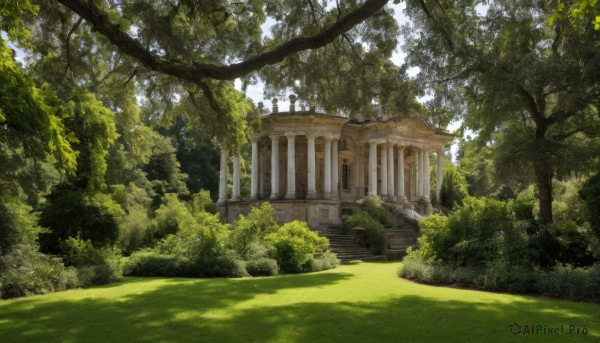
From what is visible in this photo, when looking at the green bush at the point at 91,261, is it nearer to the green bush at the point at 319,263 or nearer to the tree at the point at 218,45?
the tree at the point at 218,45

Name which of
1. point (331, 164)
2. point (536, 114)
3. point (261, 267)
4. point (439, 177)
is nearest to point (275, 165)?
point (331, 164)

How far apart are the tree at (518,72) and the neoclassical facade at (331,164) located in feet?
49.2

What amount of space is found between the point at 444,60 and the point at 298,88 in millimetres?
4948

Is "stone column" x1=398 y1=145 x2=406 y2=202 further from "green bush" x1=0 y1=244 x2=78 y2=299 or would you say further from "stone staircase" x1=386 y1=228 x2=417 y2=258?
"green bush" x1=0 y1=244 x2=78 y2=299

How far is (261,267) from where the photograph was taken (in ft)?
60.7

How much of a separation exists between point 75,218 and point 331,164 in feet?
67.5

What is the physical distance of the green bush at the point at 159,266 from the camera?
58.3 feet

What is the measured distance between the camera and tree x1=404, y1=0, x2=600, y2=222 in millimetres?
14461

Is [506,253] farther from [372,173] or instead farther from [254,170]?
[254,170]

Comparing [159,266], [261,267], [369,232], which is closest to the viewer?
[159,266]

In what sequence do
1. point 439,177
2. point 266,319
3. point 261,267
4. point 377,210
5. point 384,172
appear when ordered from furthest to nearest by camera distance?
1. point 439,177
2. point 384,172
3. point 377,210
4. point 261,267
5. point 266,319

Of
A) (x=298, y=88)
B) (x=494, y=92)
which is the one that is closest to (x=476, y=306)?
(x=494, y=92)

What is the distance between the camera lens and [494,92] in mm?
14961

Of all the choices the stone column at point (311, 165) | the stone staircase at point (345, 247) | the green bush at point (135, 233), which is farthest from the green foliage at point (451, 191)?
the green bush at point (135, 233)
